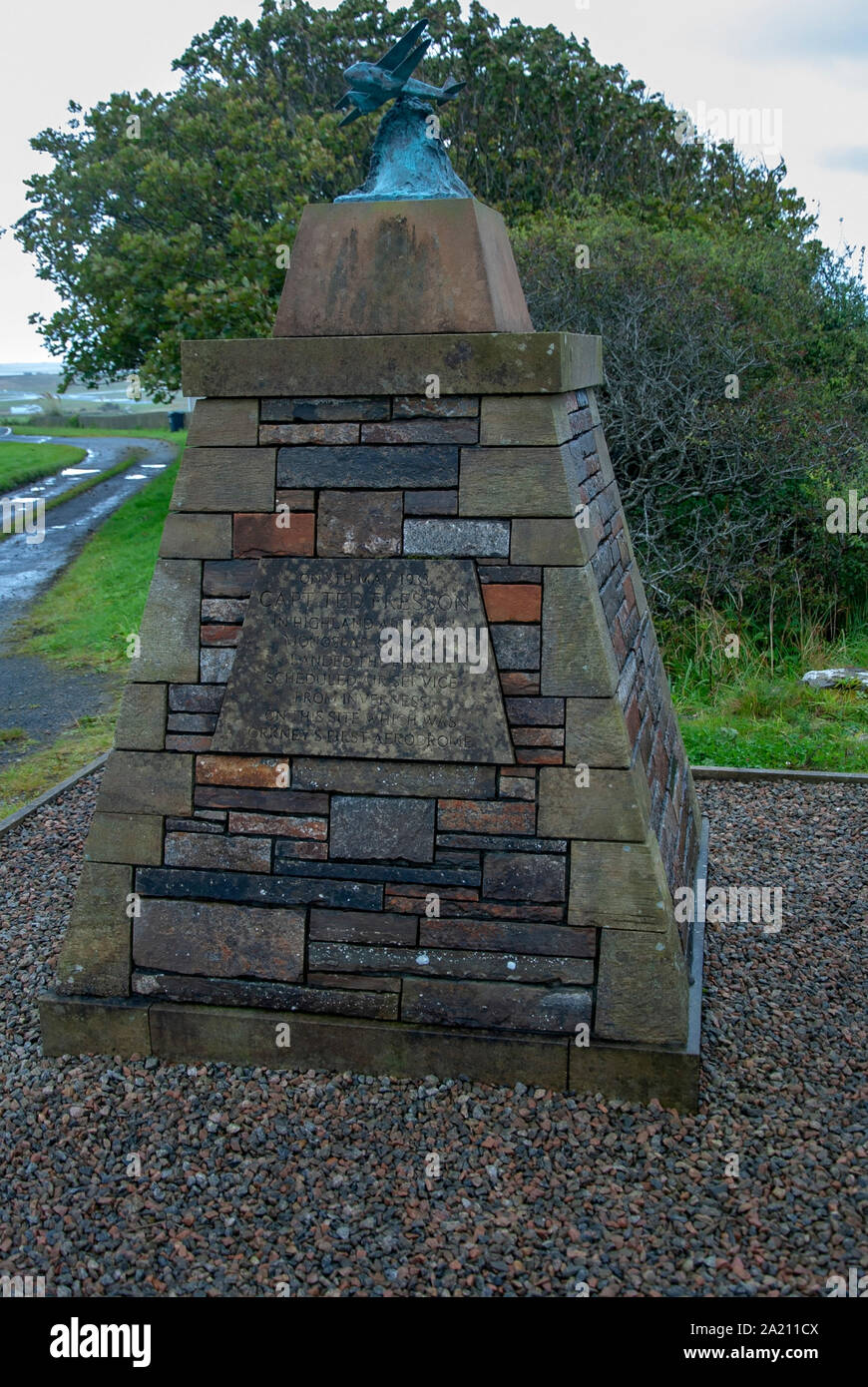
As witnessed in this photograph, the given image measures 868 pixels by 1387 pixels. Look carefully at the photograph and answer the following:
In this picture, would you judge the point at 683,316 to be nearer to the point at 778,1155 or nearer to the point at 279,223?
the point at 279,223

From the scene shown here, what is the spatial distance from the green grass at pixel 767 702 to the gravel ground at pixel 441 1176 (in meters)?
3.00

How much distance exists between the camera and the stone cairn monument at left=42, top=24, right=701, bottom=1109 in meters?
3.41

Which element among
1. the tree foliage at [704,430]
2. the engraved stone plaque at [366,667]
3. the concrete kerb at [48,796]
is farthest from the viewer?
the tree foliage at [704,430]

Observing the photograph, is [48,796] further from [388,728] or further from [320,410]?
[320,410]

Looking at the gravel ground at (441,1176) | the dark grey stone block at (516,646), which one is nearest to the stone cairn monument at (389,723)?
the dark grey stone block at (516,646)

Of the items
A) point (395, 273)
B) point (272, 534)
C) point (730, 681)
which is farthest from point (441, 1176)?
point (730, 681)

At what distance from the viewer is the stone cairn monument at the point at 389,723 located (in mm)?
3414

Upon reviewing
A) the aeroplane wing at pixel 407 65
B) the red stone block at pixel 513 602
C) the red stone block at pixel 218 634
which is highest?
the aeroplane wing at pixel 407 65

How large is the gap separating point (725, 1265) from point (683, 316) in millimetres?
8293

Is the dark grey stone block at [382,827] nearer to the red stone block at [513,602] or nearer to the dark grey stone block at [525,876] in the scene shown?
the dark grey stone block at [525,876]

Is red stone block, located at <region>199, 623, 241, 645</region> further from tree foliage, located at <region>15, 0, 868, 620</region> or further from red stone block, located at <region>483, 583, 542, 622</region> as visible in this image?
tree foliage, located at <region>15, 0, 868, 620</region>

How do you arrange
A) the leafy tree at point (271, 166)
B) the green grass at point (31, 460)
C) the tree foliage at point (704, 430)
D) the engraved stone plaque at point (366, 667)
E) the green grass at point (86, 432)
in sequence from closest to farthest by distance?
the engraved stone plaque at point (366, 667), the tree foliage at point (704, 430), the leafy tree at point (271, 166), the green grass at point (31, 460), the green grass at point (86, 432)

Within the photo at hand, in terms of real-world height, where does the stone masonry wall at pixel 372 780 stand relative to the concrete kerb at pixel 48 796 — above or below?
above

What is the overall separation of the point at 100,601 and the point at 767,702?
24.5 ft
